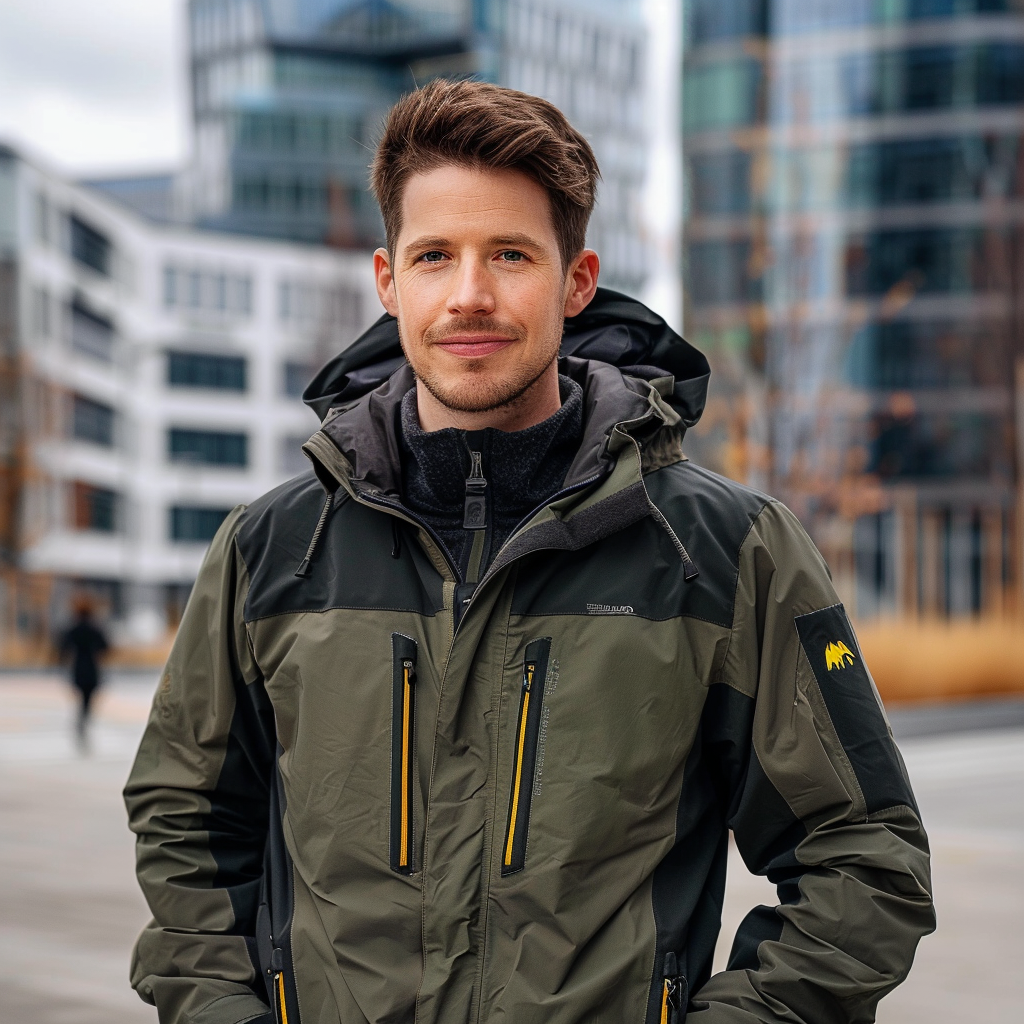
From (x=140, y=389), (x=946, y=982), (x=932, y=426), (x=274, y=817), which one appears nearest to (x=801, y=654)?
(x=274, y=817)

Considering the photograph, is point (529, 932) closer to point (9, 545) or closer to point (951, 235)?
point (951, 235)

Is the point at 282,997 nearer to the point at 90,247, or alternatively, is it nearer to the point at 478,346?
the point at 478,346

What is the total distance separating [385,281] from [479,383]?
0.37 m

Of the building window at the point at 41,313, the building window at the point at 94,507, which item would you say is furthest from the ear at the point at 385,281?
the building window at the point at 94,507

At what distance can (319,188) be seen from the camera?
81625 mm

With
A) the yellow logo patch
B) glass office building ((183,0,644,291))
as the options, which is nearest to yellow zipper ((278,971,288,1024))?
the yellow logo patch

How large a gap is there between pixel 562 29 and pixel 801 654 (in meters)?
86.2

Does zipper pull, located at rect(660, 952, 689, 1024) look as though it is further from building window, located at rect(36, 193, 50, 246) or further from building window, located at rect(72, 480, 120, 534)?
building window, located at rect(72, 480, 120, 534)

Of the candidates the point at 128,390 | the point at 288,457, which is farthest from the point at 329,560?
the point at 288,457

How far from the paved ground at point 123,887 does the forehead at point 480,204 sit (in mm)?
4556

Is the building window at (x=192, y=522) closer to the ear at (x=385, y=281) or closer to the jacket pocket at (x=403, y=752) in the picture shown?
the ear at (x=385, y=281)

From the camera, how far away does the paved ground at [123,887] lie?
259 inches

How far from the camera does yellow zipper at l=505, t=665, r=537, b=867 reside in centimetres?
230

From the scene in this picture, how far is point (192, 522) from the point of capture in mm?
75562
